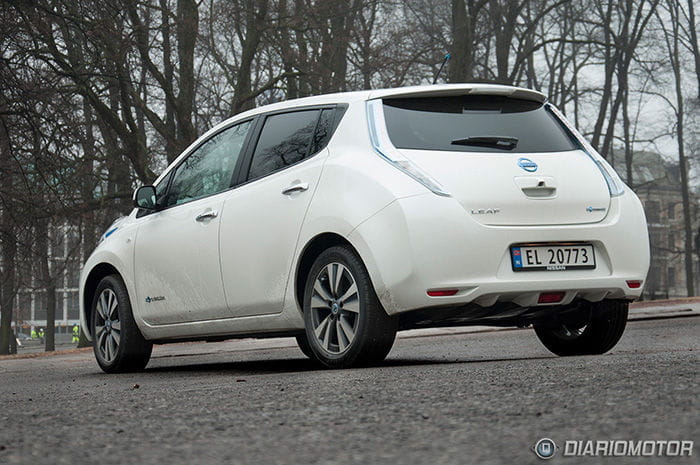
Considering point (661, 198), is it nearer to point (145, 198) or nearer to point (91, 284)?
point (91, 284)

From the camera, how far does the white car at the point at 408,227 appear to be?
6066 mm

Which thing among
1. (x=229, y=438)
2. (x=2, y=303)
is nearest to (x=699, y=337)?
→ (x=229, y=438)

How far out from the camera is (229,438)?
3328 mm

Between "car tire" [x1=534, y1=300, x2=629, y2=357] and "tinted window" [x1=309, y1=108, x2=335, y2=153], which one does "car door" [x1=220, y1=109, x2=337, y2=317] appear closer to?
"tinted window" [x1=309, y1=108, x2=335, y2=153]

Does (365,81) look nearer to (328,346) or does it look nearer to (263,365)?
(263,365)

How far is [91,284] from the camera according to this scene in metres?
8.96

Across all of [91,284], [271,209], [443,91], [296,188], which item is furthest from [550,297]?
[91,284]

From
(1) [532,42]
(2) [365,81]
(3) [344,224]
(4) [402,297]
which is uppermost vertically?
(1) [532,42]

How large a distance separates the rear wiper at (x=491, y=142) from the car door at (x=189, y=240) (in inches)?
71.6

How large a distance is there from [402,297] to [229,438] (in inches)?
110

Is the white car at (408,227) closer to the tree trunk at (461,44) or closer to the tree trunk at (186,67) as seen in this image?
the tree trunk at (186,67)

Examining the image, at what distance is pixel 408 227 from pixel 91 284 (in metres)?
3.90

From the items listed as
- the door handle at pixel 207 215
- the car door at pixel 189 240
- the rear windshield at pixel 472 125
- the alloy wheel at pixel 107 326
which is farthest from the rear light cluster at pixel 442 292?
the alloy wheel at pixel 107 326
